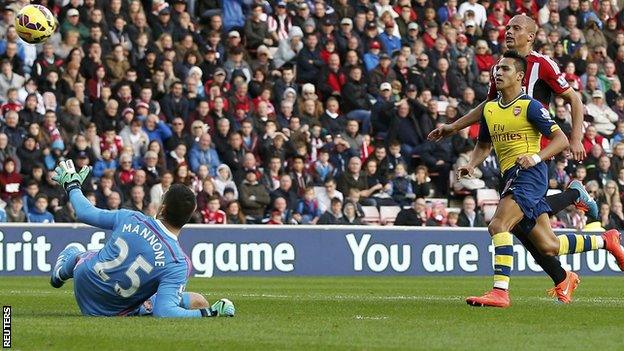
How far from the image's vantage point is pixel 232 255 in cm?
2250

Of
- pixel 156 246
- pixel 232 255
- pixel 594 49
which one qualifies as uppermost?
pixel 594 49

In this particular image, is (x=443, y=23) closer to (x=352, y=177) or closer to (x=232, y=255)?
(x=352, y=177)

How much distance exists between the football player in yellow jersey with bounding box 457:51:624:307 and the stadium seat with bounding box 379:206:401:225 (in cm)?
1210

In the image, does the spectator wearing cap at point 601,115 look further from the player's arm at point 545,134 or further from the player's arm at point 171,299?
the player's arm at point 171,299

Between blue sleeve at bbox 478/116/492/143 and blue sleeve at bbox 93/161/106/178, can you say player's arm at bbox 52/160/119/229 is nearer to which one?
blue sleeve at bbox 478/116/492/143

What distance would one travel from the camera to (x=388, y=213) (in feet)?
82.6

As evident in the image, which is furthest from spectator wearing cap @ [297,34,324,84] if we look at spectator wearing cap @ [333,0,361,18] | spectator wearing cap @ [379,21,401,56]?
spectator wearing cap @ [379,21,401,56]

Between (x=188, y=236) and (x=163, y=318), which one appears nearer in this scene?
(x=163, y=318)

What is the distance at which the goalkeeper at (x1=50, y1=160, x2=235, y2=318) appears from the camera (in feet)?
34.5

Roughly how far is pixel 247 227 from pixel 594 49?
11.0 m

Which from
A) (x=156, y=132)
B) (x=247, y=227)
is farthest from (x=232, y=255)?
(x=156, y=132)

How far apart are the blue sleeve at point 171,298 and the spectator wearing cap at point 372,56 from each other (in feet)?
55.7

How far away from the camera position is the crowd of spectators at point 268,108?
2305 centimetres

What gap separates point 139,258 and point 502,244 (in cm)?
351
